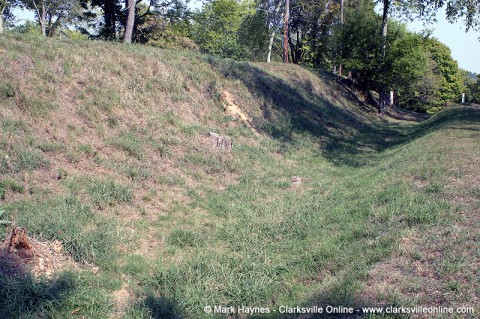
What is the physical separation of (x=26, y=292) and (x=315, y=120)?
54.1ft

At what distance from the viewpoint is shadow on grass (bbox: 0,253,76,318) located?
4.02 meters

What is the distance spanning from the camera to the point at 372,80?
28.0m

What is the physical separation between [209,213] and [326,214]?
2307 mm

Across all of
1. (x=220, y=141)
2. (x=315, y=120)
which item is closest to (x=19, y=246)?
(x=220, y=141)

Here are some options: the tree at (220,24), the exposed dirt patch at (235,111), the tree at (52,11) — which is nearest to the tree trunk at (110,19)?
the tree at (52,11)

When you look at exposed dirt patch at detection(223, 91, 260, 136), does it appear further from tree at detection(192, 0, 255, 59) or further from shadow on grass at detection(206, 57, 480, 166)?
tree at detection(192, 0, 255, 59)

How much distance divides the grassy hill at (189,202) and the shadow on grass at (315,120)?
166 cm

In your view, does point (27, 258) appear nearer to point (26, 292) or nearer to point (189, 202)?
point (26, 292)

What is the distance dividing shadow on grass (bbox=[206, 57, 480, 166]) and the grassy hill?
1660 mm

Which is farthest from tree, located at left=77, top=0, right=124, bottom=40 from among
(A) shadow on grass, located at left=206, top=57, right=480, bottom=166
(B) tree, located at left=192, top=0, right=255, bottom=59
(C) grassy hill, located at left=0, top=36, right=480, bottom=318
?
(B) tree, located at left=192, top=0, right=255, bottom=59

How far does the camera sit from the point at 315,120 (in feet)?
63.2

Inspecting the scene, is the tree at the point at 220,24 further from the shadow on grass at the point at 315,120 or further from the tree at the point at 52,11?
the shadow on grass at the point at 315,120

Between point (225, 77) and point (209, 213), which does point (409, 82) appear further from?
point (209, 213)

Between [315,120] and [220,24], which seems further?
[220,24]
